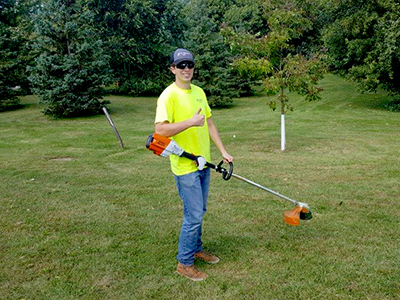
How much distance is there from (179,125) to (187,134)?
302 millimetres

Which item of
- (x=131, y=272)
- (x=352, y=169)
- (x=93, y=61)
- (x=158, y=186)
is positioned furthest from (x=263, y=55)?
(x=93, y=61)

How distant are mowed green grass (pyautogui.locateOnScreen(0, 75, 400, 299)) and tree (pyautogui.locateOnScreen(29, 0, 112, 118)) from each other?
336 inches

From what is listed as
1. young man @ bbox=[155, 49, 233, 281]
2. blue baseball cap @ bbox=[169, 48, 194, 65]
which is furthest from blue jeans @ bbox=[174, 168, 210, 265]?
blue baseball cap @ bbox=[169, 48, 194, 65]

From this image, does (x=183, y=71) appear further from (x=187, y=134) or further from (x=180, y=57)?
(x=187, y=134)

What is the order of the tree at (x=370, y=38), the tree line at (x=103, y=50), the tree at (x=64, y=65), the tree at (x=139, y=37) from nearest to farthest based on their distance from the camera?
the tree at (x=64, y=65), the tree line at (x=103, y=50), the tree at (x=370, y=38), the tree at (x=139, y=37)

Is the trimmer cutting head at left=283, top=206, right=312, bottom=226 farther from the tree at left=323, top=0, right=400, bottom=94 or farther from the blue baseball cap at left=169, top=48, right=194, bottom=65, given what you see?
the tree at left=323, top=0, right=400, bottom=94

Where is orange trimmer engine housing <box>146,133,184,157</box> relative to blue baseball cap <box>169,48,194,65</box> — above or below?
below

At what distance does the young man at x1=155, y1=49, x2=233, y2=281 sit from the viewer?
390 cm

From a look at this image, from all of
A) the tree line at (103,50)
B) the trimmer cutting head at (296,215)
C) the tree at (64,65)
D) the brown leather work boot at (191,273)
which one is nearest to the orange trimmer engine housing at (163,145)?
the brown leather work boot at (191,273)

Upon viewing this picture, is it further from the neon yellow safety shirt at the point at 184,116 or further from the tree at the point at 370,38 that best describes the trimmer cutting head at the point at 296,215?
the tree at the point at 370,38

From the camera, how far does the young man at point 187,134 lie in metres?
3.90

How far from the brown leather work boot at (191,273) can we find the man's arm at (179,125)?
1385 mm

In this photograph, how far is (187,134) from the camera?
13.4ft

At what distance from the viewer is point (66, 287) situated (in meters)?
4.09
